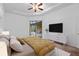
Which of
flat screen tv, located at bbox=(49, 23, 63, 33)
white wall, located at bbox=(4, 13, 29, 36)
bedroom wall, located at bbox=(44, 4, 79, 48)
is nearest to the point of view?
white wall, located at bbox=(4, 13, 29, 36)

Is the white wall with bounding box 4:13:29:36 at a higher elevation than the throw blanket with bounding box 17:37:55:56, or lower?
higher

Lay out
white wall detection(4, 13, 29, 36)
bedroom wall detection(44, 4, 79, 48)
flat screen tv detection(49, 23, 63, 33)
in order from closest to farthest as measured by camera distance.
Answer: white wall detection(4, 13, 29, 36), bedroom wall detection(44, 4, 79, 48), flat screen tv detection(49, 23, 63, 33)

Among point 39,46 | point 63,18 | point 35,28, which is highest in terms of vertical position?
point 63,18

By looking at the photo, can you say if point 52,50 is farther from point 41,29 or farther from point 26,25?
point 26,25

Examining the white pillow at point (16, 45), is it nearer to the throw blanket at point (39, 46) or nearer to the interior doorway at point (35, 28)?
the throw blanket at point (39, 46)

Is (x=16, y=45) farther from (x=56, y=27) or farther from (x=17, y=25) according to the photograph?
(x=56, y=27)

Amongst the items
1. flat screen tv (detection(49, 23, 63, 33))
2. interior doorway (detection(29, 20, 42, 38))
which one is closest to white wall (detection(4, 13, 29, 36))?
interior doorway (detection(29, 20, 42, 38))

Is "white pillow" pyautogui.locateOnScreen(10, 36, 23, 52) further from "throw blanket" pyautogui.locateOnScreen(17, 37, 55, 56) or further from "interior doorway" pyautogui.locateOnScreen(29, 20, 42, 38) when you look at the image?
"interior doorway" pyautogui.locateOnScreen(29, 20, 42, 38)

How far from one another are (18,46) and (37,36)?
0.98ft

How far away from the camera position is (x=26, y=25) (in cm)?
120

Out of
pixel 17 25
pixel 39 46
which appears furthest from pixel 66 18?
pixel 17 25

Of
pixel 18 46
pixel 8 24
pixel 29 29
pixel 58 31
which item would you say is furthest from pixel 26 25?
pixel 58 31

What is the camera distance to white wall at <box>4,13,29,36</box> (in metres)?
1.16

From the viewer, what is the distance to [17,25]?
121 cm
